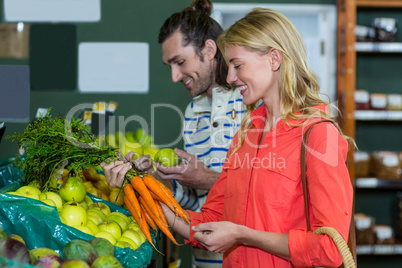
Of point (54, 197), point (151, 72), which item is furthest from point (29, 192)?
point (151, 72)

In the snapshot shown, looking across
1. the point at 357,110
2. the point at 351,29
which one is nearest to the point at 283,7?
the point at 351,29

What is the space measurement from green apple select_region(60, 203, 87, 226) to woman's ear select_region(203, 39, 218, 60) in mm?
1095

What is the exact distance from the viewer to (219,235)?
Answer: 1366 millimetres

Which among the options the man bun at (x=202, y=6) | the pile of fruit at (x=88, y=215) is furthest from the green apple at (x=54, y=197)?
the man bun at (x=202, y=6)

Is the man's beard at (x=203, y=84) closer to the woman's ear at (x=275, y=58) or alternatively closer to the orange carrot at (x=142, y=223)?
the orange carrot at (x=142, y=223)

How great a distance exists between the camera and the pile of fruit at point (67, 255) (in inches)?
42.2

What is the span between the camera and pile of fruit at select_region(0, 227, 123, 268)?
1072 mm

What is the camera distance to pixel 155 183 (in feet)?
5.87

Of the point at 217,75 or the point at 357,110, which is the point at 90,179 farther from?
the point at 357,110

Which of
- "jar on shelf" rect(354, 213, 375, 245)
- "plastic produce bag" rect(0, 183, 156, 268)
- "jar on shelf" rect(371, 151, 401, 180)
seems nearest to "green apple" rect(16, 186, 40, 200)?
"plastic produce bag" rect(0, 183, 156, 268)

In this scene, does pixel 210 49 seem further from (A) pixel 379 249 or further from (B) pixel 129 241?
(A) pixel 379 249

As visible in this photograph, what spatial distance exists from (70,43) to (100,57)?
331 millimetres

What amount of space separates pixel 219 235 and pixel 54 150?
2.52 feet

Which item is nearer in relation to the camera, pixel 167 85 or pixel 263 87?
pixel 263 87
